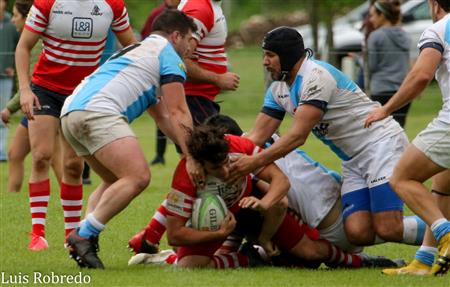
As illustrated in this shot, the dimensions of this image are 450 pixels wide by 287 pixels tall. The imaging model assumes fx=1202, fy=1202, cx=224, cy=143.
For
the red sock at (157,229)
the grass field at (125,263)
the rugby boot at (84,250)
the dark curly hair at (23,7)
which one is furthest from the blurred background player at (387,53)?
the rugby boot at (84,250)

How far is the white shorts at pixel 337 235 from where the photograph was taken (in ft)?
25.9

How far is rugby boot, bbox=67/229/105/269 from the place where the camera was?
7.41m

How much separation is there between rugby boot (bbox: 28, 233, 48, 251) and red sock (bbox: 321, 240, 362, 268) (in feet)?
6.88

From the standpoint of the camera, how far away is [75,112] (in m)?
7.50

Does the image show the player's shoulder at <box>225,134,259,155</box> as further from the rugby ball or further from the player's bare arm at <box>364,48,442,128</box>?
the player's bare arm at <box>364,48,442,128</box>

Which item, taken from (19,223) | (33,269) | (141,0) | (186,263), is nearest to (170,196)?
(186,263)

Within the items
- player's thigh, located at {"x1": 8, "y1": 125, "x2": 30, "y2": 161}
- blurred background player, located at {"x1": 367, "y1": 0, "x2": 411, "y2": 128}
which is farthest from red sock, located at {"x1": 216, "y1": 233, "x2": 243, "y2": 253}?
blurred background player, located at {"x1": 367, "y1": 0, "x2": 411, "y2": 128}

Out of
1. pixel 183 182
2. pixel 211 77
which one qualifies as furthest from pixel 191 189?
pixel 211 77

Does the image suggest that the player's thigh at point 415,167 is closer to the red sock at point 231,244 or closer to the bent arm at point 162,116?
the red sock at point 231,244

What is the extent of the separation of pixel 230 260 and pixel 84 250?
3.25ft

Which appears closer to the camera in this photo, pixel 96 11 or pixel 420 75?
pixel 420 75

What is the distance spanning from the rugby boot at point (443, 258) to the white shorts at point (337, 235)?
0.80 metres

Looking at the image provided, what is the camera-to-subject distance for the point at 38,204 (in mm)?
8805

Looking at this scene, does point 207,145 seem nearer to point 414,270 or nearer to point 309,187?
point 309,187
